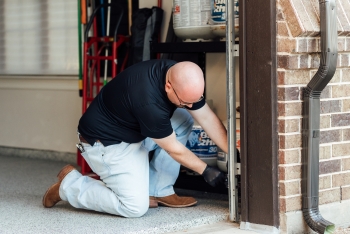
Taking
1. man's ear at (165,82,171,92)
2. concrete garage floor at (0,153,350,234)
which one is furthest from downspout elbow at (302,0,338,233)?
man's ear at (165,82,171,92)

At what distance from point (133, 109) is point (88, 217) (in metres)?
0.72

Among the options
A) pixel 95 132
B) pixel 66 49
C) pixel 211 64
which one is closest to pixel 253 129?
pixel 95 132

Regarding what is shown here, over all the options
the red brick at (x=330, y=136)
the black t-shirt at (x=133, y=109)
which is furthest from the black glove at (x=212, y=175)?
the red brick at (x=330, y=136)

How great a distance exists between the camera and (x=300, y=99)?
3.60 metres

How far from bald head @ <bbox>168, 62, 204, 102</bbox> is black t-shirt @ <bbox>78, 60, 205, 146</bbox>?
151mm

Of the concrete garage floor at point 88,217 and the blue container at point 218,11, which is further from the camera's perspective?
the blue container at point 218,11

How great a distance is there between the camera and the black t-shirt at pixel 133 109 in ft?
11.8

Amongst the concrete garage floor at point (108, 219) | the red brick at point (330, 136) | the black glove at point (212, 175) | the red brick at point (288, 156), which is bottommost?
the concrete garage floor at point (108, 219)

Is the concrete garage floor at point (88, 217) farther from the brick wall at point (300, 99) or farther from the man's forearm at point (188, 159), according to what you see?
the brick wall at point (300, 99)

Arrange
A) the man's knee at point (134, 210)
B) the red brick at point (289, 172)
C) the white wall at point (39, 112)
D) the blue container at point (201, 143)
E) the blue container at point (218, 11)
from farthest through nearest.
Result: the white wall at point (39, 112)
the blue container at point (201, 143)
the blue container at point (218, 11)
the man's knee at point (134, 210)
the red brick at point (289, 172)

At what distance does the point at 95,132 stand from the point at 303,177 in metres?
1.24

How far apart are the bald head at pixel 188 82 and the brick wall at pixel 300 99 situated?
0.44m

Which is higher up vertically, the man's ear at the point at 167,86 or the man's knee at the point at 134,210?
the man's ear at the point at 167,86

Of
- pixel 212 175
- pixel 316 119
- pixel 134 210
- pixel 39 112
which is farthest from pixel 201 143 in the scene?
pixel 39 112
